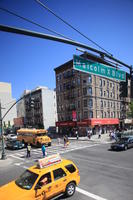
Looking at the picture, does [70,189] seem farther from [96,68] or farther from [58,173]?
[96,68]

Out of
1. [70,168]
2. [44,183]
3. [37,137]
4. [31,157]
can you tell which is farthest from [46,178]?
[37,137]

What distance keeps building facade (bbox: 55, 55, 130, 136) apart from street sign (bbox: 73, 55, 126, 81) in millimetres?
→ 29264

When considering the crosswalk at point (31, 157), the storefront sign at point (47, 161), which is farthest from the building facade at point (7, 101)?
the storefront sign at point (47, 161)

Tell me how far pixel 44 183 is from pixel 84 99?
3380 centimetres

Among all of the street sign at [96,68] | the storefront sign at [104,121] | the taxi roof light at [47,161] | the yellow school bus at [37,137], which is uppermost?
the street sign at [96,68]

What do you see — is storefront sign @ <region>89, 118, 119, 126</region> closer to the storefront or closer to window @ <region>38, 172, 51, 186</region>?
the storefront

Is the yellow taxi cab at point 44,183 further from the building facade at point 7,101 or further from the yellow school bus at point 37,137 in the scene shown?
the building facade at point 7,101

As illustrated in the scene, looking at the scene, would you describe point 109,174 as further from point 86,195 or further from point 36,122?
point 36,122

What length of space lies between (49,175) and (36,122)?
171 feet

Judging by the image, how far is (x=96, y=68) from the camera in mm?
7762

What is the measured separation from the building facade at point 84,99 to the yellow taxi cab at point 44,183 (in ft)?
97.1

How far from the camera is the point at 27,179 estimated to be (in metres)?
7.12

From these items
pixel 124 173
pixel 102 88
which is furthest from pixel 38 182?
pixel 102 88

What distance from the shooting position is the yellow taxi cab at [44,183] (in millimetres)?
6297
